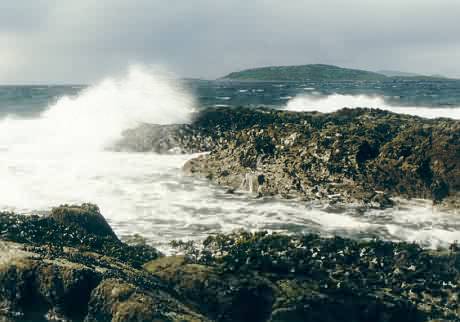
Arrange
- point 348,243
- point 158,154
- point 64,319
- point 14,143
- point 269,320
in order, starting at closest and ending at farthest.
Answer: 1. point 64,319
2. point 269,320
3. point 348,243
4. point 158,154
5. point 14,143

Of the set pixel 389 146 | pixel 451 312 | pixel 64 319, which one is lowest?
pixel 451 312

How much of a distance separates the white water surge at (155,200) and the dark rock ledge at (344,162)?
139 centimetres

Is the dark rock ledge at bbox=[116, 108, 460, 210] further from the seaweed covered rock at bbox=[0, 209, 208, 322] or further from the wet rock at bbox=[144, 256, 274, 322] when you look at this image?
the seaweed covered rock at bbox=[0, 209, 208, 322]

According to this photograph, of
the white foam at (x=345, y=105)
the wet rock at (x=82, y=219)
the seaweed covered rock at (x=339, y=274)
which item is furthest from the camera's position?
the white foam at (x=345, y=105)

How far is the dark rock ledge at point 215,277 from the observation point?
473 inches

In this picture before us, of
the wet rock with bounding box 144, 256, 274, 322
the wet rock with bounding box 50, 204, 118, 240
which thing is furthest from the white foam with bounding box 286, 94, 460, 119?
the wet rock with bounding box 144, 256, 274, 322

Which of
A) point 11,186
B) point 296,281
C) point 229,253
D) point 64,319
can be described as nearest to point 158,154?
point 11,186

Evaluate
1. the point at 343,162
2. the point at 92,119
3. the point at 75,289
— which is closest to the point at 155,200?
the point at 343,162

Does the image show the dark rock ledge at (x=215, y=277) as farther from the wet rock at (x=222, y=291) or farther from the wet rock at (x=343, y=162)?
the wet rock at (x=343, y=162)

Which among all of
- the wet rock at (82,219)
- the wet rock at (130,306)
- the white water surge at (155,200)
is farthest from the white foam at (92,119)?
the wet rock at (130,306)

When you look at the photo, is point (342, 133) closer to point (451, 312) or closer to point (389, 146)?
point (389, 146)

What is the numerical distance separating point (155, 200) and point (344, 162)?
34.2 feet

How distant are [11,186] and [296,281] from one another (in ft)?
63.8

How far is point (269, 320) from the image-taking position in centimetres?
1362
